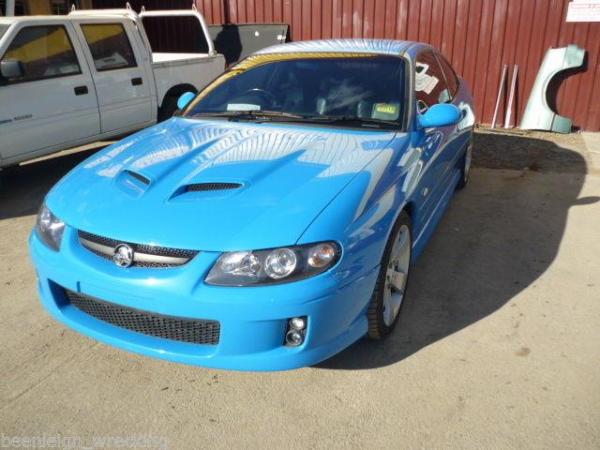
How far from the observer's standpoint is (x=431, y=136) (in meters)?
3.41

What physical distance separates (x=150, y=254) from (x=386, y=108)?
1785 mm

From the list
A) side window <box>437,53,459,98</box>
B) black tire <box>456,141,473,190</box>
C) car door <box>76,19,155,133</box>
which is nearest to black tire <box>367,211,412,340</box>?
side window <box>437,53,459,98</box>

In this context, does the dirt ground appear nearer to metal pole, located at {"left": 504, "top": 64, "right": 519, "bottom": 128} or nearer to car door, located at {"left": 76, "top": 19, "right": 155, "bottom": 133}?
car door, located at {"left": 76, "top": 19, "right": 155, "bottom": 133}

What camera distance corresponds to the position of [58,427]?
2.34m

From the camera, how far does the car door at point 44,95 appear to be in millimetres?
5055

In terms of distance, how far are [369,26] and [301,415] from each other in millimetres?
7794

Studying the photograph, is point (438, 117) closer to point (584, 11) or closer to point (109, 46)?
point (109, 46)

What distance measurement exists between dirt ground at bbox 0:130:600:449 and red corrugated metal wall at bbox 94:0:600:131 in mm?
5124

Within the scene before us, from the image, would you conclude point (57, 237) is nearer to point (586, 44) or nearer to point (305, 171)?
point (305, 171)

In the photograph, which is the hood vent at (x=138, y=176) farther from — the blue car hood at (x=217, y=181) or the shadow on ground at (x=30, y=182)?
the shadow on ground at (x=30, y=182)

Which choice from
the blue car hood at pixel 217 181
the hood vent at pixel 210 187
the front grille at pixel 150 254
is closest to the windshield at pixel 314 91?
the blue car hood at pixel 217 181

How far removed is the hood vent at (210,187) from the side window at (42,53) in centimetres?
337

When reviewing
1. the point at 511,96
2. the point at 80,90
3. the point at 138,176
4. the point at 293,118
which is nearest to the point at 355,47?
the point at 293,118

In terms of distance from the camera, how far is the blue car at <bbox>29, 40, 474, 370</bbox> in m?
2.15
